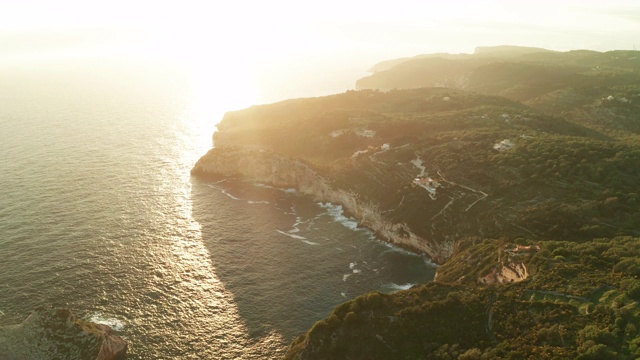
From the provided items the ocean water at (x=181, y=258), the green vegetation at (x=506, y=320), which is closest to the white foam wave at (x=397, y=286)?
the ocean water at (x=181, y=258)

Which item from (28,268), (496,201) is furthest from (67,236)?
(496,201)

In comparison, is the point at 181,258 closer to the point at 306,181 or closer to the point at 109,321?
the point at 109,321

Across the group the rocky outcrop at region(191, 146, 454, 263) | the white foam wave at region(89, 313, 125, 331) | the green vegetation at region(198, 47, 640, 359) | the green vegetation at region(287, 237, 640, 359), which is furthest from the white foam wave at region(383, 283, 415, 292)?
the white foam wave at region(89, 313, 125, 331)

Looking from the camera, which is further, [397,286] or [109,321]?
[397,286]

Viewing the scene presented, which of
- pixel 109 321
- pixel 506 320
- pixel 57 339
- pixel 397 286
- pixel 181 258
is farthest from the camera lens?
pixel 181 258

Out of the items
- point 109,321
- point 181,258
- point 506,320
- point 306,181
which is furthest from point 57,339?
point 306,181

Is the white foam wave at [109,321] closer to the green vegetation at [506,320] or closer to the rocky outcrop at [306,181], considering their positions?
the green vegetation at [506,320]
